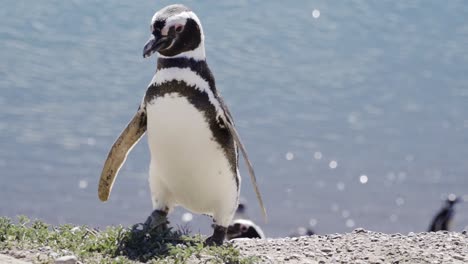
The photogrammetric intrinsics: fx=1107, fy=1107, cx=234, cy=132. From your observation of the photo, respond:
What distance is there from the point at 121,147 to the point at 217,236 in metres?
0.71

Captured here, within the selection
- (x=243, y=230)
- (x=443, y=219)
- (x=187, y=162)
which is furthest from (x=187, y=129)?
(x=443, y=219)

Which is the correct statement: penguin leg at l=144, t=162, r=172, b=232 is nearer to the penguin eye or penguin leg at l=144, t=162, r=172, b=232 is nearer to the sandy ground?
the sandy ground

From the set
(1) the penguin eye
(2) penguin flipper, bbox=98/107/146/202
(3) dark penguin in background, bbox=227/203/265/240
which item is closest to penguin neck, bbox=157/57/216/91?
(1) the penguin eye

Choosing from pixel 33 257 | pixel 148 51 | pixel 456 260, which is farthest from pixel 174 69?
pixel 456 260

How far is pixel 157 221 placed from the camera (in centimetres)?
556

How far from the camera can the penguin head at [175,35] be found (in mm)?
5363

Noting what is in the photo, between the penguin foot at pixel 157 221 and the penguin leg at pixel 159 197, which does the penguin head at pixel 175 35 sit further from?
the penguin foot at pixel 157 221

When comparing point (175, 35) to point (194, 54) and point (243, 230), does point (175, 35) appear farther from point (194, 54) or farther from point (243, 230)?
point (243, 230)

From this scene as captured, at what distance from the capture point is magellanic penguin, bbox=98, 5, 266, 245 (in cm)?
541

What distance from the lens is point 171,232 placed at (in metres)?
5.25

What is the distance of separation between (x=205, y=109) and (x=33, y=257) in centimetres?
122

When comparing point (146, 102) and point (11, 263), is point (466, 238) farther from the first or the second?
point (11, 263)

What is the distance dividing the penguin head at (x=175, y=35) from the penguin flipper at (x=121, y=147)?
0.41 meters

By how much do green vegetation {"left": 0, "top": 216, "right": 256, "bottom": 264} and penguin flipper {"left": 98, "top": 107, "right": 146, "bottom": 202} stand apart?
62cm
